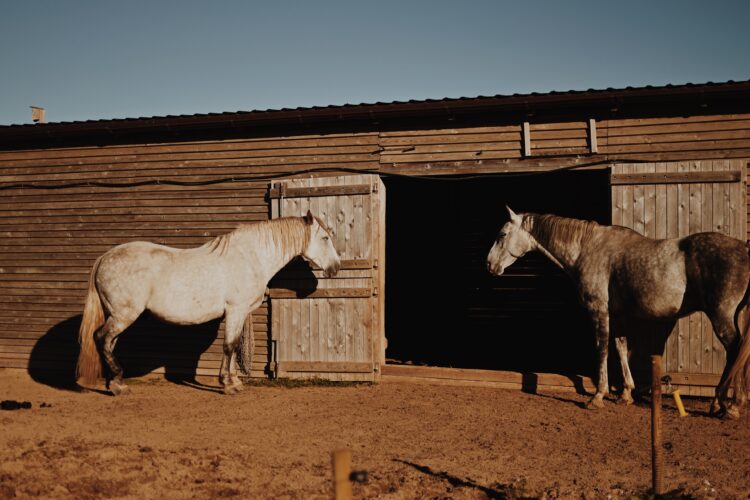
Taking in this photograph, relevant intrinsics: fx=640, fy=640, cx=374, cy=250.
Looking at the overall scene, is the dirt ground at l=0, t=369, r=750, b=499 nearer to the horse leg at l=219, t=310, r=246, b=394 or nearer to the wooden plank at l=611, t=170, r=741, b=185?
the horse leg at l=219, t=310, r=246, b=394

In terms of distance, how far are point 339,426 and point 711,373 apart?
4.62 metres

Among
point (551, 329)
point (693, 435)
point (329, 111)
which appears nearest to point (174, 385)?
point (329, 111)

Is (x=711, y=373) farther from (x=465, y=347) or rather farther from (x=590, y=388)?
(x=465, y=347)

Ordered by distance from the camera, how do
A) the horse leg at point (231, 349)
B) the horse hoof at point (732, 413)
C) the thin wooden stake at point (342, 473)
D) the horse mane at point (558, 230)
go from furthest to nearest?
the horse leg at point (231, 349), the horse mane at point (558, 230), the horse hoof at point (732, 413), the thin wooden stake at point (342, 473)

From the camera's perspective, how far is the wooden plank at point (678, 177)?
7723 millimetres

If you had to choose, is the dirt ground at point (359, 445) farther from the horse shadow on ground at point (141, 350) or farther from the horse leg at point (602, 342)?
the horse shadow on ground at point (141, 350)

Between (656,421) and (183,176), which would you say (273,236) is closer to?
(183,176)

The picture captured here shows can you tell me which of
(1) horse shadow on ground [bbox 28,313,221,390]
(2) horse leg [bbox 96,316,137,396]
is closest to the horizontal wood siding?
(1) horse shadow on ground [bbox 28,313,221,390]

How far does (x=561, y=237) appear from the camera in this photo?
802 centimetres

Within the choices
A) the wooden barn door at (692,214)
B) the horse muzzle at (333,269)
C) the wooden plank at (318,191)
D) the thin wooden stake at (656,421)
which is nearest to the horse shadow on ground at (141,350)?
the horse muzzle at (333,269)

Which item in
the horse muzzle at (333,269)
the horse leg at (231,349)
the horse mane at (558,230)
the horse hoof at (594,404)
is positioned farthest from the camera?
the horse muzzle at (333,269)

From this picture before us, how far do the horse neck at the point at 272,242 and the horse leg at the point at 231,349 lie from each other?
710mm

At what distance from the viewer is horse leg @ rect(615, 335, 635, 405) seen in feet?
24.7

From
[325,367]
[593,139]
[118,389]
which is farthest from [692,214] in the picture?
[118,389]
